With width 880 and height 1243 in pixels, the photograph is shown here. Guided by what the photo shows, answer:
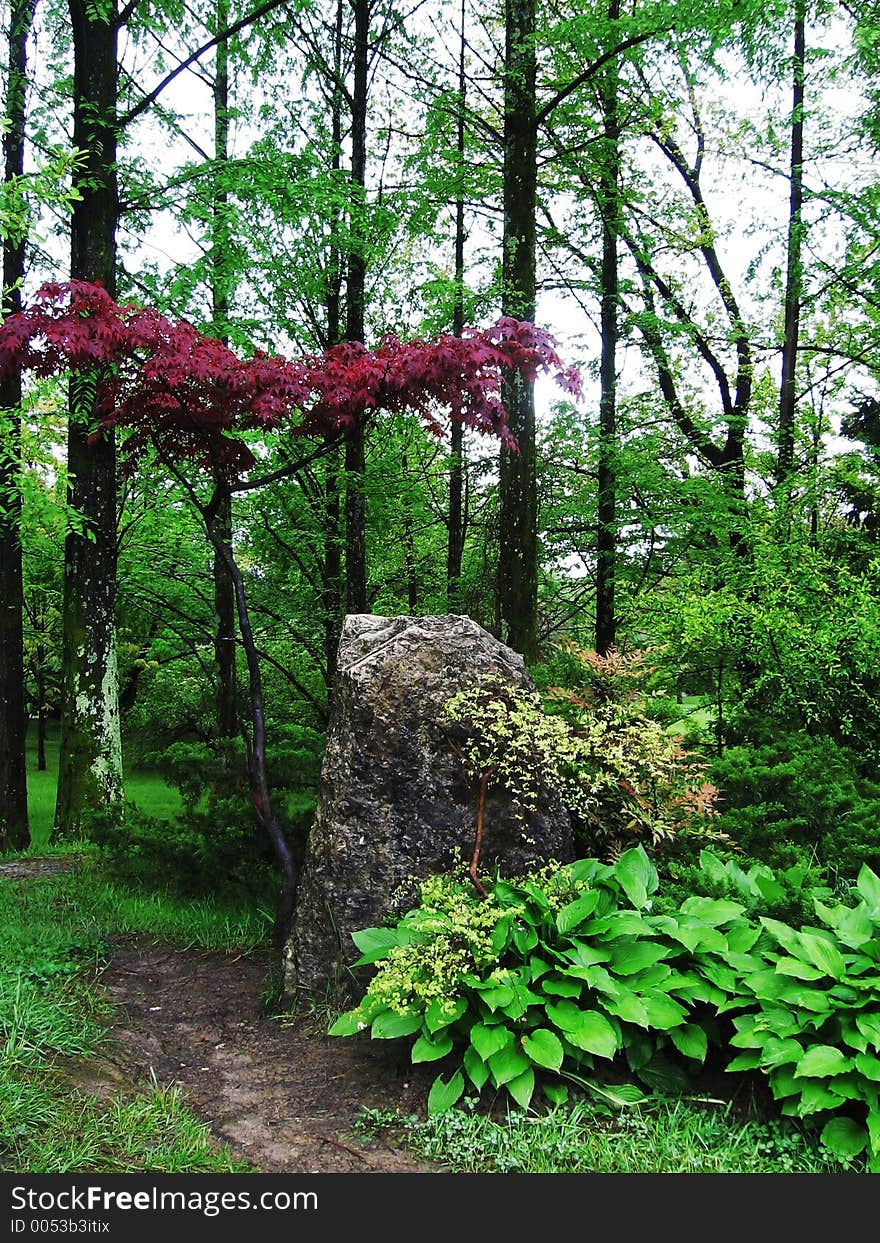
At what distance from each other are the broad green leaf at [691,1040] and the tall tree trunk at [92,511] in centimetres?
451

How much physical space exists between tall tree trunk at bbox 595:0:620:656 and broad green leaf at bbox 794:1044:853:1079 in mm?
6954

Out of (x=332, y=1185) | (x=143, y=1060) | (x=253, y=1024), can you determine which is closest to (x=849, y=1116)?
(x=332, y=1185)

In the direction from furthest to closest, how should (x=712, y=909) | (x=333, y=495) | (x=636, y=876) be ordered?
(x=333, y=495)
(x=636, y=876)
(x=712, y=909)

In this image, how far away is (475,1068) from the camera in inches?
115

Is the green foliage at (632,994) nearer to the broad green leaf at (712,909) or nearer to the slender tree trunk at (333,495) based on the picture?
the broad green leaf at (712,909)

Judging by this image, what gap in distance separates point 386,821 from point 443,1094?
112cm

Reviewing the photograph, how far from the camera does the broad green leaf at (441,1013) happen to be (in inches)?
114

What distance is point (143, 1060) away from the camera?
326cm

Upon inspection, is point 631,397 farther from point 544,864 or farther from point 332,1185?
point 332,1185

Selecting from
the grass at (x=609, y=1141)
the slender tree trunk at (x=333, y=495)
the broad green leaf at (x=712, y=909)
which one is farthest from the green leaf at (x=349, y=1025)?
the slender tree trunk at (x=333, y=495)

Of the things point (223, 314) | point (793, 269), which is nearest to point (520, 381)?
point (223, 314)

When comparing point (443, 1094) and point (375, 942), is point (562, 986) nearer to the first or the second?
point (443, 1094)

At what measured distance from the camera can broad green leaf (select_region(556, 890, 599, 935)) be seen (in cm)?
318

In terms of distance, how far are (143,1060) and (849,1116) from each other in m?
2.55
